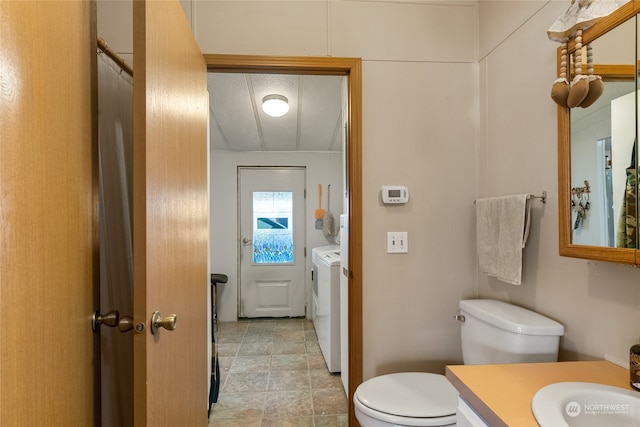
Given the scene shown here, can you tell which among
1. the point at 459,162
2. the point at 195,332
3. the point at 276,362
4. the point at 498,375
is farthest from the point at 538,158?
the point at 276,362

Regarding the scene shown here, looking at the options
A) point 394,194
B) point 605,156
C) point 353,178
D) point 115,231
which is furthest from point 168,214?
point 605,156

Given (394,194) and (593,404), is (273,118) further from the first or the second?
(593,404)

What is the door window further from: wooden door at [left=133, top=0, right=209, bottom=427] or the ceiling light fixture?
wooden door at [left=133, top=0, right=209, bottom=427]

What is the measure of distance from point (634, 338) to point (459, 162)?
1013 mm

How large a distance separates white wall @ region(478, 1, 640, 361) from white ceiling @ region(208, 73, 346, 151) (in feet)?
3.24

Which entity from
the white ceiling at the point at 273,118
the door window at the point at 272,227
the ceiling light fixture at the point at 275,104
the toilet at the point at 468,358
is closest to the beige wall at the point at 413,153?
the toilet at the point at 468,358

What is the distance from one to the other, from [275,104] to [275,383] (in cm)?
209

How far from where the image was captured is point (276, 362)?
288cm

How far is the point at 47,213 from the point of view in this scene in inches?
29.6

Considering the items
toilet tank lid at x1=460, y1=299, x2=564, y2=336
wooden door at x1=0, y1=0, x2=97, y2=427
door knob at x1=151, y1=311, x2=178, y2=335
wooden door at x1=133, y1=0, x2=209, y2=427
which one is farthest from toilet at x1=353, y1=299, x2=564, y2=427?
wooden door at x1=0, y1=0, x2=97, y2=427

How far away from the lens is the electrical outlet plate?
5.58 ft

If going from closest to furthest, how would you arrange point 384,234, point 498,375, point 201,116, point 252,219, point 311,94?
1. point 498,375
2. point 201,116
3. point 384,234
4. point 311,94
5. point 252,219

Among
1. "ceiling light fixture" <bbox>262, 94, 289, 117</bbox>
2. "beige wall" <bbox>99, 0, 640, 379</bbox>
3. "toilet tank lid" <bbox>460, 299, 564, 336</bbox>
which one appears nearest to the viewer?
"toilet tank lid" <bbox>460, 299, 564, 336</bbox>

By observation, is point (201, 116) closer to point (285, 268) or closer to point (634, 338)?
point (634, 338)
